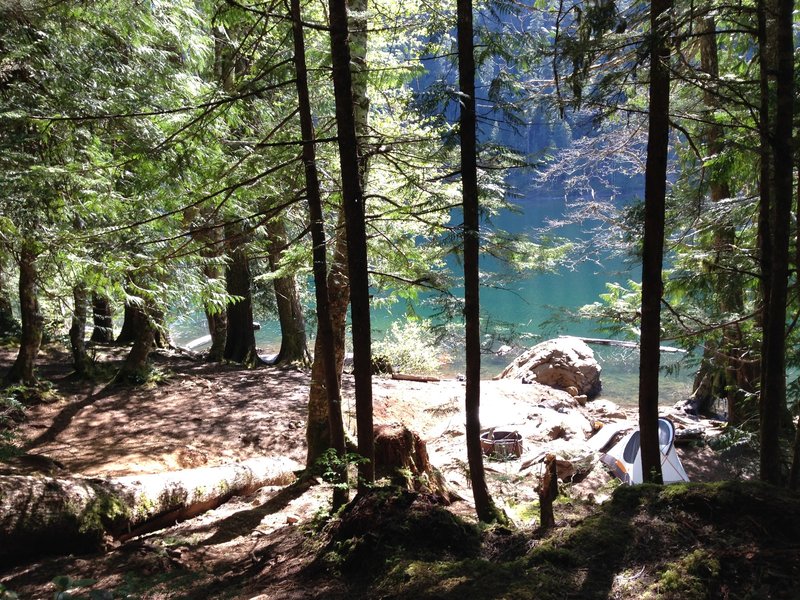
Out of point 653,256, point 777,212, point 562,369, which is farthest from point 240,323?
point 777,212

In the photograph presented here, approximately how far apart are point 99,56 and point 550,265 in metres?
7.30

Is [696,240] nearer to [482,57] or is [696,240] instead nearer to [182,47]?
[482,57]

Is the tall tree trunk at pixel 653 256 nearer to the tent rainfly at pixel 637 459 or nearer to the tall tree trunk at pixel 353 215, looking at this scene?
the tent rainfly at pixel 637 459

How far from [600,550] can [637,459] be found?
670 centimetres

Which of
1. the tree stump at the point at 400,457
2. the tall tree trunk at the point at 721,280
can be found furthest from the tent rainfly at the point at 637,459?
the tree stump at the point at 400,457

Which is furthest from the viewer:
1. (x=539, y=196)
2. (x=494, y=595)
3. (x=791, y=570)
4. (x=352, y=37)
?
(x=539, y=196)

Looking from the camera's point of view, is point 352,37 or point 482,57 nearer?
point 482,57

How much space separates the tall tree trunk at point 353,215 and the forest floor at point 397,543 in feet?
3.62

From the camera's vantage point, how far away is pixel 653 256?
5770 mm

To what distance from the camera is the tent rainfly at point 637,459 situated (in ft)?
28.7

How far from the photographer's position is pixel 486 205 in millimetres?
6051

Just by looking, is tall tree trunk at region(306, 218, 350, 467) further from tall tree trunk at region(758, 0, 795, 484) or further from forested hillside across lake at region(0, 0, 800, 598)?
tall tree trunk at region(758, 0, 795, 484)

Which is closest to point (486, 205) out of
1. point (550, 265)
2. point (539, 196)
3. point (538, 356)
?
point (550, 265)

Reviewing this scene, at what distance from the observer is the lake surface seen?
29.9ft
